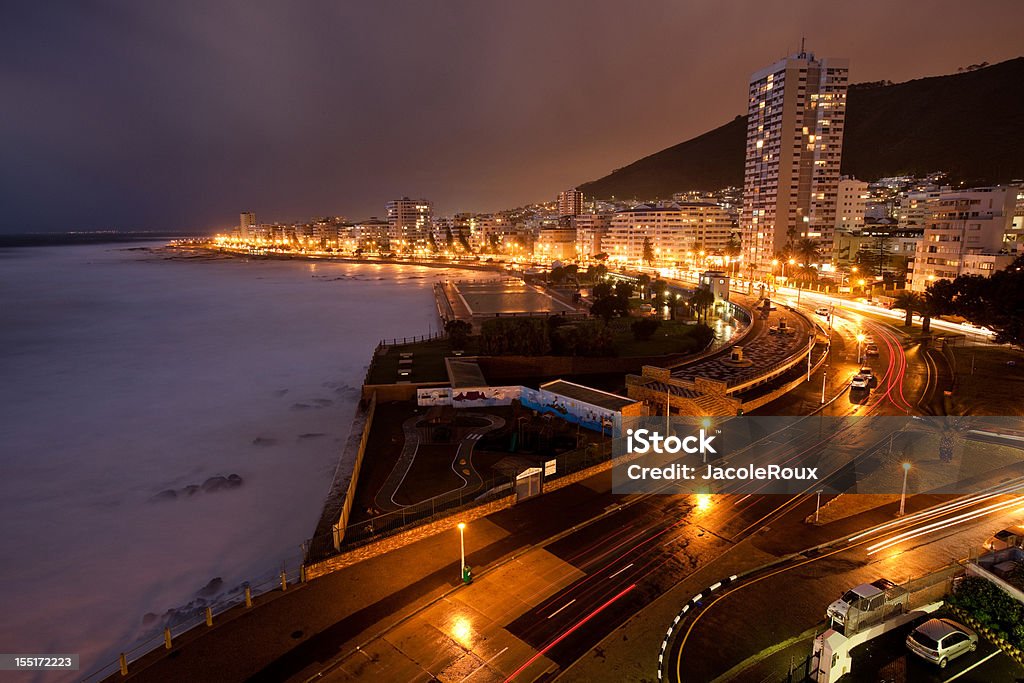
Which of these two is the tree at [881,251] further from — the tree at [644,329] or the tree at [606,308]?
the tree at [644,329]

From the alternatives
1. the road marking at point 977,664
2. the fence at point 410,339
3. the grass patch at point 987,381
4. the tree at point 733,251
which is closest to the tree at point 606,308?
the fence at point 410,339

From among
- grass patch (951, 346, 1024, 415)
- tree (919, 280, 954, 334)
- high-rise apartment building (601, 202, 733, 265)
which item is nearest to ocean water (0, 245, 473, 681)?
grass patch (951, 346, 1024, 415)

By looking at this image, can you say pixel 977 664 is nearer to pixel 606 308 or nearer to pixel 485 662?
pixel 485 662

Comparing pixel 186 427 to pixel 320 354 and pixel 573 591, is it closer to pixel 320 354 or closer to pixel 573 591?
pixel 320 354

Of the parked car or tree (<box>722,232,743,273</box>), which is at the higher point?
tree (<box>722,232,743,273</box>)

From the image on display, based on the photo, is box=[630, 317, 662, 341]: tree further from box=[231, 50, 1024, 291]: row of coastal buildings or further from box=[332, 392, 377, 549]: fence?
box=[231, 50, 1024, 291]: row of coastal buildings
